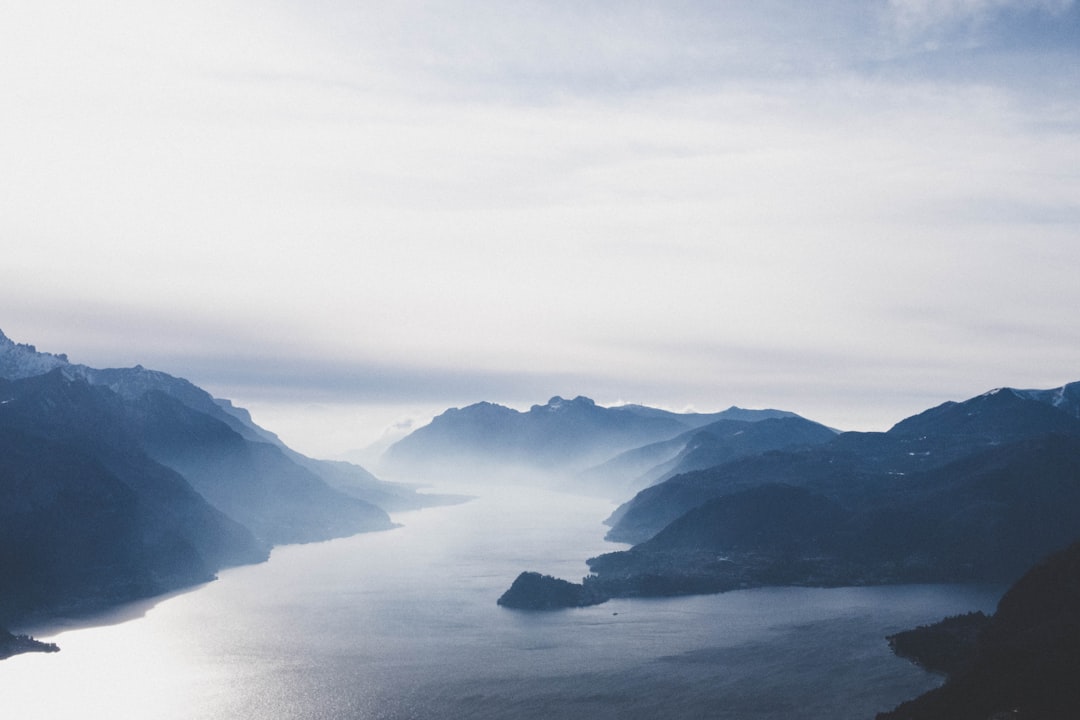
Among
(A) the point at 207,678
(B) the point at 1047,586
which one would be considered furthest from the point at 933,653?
(A) the point at 207,678

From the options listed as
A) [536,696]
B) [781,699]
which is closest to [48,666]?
[536,696]

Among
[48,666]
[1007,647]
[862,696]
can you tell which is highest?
→ [1007,647]

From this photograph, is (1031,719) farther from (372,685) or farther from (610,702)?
(372,685)

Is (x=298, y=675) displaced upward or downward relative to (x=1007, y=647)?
downward

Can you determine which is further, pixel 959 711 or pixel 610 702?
pixel 610 702

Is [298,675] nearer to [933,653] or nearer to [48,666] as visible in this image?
[48,666]

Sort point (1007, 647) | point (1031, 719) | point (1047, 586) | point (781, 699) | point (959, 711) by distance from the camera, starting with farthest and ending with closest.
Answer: point (1047, 586), point (781, 699), point (1007, 647), point (959, 711), point (1031, 719)

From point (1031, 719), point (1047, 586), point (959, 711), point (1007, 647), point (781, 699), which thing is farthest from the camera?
point (1047, 586)
